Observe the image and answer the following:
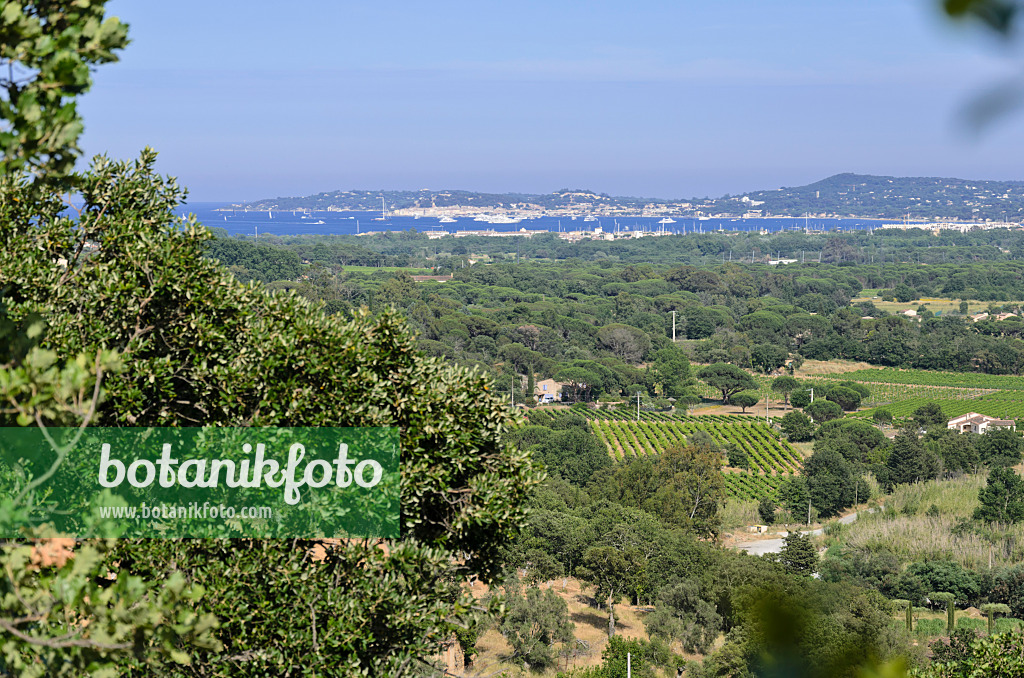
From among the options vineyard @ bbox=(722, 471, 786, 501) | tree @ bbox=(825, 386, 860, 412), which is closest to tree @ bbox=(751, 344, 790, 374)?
tree @ bbox=(825, 386, 860, 412)

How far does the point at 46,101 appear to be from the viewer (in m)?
1.87

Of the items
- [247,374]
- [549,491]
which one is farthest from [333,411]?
[549,491]

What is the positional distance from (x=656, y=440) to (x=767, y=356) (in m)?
21.0

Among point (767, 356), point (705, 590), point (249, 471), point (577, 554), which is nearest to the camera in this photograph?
point (249, 471)

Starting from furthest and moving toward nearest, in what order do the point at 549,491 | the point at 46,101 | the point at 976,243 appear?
the point at 976,243 < the point at 549,491 < the point at 46,101

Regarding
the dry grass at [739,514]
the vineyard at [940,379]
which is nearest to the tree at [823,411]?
the vineyard at [940,379]

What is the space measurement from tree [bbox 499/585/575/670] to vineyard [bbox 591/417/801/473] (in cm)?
2028

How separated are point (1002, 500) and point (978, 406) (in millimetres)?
20831

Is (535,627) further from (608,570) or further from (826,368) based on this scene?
(826,368)

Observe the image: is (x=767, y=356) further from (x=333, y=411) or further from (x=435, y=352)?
(x=333, y=411)

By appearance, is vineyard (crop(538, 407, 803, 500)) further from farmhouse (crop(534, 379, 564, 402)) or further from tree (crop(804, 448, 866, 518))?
farmhouse (crop(534, 379, 564, 402))

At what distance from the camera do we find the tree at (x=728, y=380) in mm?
51438

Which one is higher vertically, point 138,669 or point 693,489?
point 138,669

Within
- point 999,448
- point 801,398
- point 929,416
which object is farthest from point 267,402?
point 801,398
